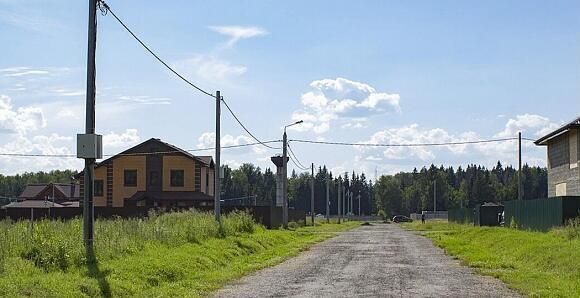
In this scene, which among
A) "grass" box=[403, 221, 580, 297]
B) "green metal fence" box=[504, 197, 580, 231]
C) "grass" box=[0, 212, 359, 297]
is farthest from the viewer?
"green metal fence" box=[504, 197, 580, 231]

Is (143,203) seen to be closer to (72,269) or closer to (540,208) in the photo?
(540,208)

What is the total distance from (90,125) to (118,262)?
3.10 m

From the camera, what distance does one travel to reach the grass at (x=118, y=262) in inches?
533

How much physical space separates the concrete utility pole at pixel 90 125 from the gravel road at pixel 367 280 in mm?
3473

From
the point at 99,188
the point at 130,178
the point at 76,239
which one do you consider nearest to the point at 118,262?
the point at 76,239

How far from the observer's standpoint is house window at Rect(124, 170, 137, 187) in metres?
68.0

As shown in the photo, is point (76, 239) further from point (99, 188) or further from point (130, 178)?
point (99, 188)

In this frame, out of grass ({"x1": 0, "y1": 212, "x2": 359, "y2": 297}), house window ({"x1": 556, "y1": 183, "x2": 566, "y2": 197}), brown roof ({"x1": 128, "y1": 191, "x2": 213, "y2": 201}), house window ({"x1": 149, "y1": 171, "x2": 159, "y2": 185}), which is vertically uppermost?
house window ({"x1": 149, "y1": 171, "x2": 159, "y2": 185})

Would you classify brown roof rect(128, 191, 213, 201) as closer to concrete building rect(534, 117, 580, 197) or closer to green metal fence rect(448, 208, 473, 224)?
green metal fence rect(448, 208, 473, 224)

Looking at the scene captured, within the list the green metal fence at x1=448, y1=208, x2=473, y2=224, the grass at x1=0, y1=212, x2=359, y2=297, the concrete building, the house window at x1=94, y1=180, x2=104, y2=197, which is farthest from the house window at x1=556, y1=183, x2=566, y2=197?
the house window at x1=94, y1=180, x2=104, y2=197

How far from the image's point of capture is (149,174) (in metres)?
67.6

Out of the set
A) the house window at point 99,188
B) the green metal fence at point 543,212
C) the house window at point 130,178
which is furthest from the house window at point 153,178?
the green metal fence at point 543,212

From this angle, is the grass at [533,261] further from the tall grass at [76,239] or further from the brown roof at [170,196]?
the brown roof at [170,196]

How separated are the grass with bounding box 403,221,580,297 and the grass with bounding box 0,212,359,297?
6265 mm
